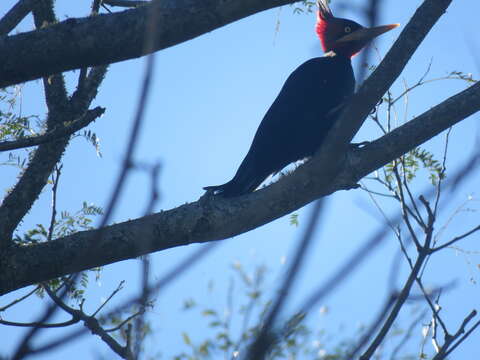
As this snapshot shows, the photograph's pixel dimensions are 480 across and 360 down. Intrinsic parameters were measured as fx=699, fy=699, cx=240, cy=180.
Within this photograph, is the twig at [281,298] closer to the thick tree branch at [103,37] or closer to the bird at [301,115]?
the thick tree branch at [103,37]

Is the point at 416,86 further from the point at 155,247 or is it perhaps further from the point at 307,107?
the point at 155,247

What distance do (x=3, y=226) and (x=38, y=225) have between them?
0.56m

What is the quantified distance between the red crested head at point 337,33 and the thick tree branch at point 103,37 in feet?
11.2

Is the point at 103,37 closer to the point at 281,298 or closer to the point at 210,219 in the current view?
the point at 210,219

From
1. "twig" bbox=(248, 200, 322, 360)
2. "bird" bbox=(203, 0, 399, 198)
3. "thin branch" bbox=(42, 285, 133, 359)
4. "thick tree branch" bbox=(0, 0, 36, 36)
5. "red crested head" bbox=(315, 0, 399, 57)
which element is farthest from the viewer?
"red crested head" bbox=(315, 0, 399, 57)

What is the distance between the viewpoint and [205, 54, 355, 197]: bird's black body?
15.4 ft

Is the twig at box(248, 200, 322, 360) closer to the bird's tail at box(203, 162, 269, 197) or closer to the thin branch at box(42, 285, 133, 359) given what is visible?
the thin branch at box(42, 285, 133, 359)

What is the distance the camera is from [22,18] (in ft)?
11.3

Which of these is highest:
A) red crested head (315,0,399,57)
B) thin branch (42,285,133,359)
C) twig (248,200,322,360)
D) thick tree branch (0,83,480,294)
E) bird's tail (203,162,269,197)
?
red crested head (315,0,399,57)

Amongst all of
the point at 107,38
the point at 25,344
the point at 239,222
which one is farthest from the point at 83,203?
the point at 25,344

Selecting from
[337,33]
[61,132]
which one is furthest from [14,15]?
[337,33]

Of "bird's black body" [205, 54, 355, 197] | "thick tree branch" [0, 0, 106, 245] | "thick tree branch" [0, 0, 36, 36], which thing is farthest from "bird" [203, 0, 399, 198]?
"thick tree branch" [0, 0, 36, 36]

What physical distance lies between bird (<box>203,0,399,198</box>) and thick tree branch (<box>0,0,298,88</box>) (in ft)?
6.75

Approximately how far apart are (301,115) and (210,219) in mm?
2105
